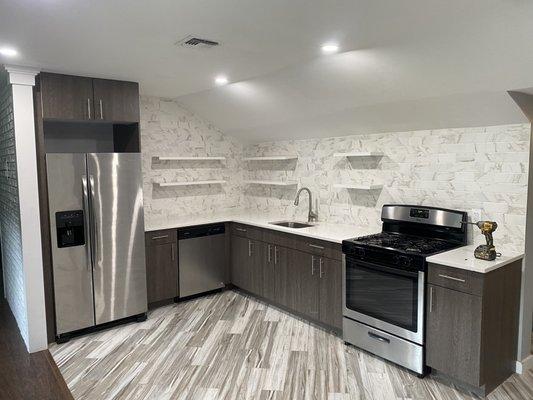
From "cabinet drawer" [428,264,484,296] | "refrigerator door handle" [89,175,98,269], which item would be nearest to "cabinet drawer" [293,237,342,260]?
"cabinet drawer" [428,264,484,296]

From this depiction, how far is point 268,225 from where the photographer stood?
4344mm

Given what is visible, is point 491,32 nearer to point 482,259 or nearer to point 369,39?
point 369,39

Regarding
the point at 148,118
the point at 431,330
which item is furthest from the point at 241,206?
the point at 431,330

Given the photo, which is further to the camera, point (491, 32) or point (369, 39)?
point (369, 39)

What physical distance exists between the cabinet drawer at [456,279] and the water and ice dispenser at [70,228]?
2.95 m

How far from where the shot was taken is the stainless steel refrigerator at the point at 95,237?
3.65 m

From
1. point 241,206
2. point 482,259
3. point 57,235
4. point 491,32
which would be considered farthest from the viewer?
point 241,206

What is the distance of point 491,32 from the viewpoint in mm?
2238

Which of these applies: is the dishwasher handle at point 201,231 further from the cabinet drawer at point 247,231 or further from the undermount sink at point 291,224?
the undermount sink at point 291,224

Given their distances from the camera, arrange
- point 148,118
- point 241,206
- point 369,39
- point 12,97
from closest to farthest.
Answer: point 369,39
point 12,97
point 148,118
point 241,206

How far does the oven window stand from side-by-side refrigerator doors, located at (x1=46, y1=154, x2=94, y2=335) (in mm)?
2378

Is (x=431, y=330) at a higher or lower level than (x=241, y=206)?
lower

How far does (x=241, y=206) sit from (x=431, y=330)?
3309 mm

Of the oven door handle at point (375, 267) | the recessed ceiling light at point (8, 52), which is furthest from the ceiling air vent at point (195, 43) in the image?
the oven door handle at point (375, 267)
